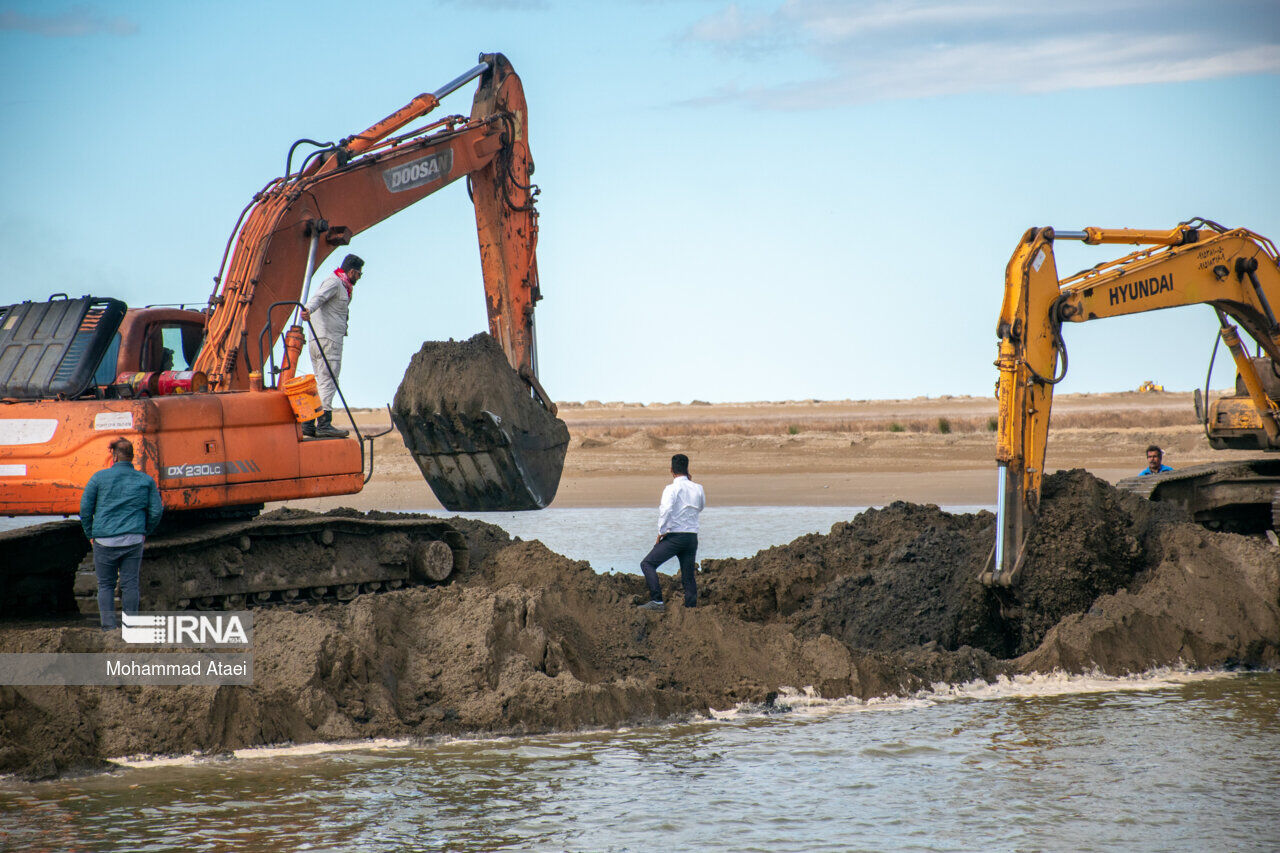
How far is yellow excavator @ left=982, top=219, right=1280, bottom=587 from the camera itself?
9555mm

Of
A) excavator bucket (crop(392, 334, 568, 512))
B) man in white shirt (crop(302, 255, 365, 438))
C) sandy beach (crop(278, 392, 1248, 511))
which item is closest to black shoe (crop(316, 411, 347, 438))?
man in white shirt (crop(302, 255, 365, 438))

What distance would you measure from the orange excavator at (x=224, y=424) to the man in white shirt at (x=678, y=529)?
1988 millimetres

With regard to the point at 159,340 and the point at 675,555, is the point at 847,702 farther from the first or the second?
the point at 159,340

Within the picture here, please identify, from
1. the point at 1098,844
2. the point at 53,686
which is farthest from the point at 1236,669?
the point at 53,686

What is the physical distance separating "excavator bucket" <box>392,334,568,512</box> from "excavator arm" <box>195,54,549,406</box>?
527 millimetres

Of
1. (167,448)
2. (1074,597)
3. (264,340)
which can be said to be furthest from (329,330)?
(1074,597)

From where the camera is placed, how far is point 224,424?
9375mm

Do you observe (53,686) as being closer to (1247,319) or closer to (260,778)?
(260,778)

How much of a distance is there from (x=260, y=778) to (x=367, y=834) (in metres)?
1.20

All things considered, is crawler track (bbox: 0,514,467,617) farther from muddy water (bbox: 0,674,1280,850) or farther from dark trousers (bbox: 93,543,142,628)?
muddy water (bbox: 0,674,1280,850)

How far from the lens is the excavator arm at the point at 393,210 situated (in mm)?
10156

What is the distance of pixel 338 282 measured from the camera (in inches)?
407

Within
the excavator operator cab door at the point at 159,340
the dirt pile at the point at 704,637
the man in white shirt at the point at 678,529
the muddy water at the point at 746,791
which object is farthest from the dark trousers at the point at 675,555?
the excavator operator cab door at the point at 159,340

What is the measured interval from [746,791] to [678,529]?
11.8 ft
